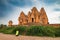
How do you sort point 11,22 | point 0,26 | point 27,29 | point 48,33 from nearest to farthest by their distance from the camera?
point 48,33 < point 27,29 < point 11,22 < point 0,26

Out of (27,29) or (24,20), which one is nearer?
(27,29)

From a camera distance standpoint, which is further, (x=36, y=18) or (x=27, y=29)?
(x=36, y=18)

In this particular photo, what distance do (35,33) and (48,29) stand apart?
747 mm

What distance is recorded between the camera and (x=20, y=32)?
840 centimetres

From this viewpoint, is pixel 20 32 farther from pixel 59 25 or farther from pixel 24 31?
pixel 59 25

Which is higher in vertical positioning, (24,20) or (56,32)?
(24,20)

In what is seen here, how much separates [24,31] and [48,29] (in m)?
1.42

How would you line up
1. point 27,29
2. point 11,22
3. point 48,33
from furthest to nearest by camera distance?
1. point 11,22
2. point 27,29
3. point 48,33

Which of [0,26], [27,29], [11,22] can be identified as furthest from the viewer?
[0,26]

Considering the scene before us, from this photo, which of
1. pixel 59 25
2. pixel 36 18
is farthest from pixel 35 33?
pixel 36 18

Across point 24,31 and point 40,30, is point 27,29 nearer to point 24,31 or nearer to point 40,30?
point 24,31

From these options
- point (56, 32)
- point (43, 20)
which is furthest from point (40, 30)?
point (43, 20)

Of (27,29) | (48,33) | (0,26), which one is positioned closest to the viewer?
(48,33)

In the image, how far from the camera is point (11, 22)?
399 inches
